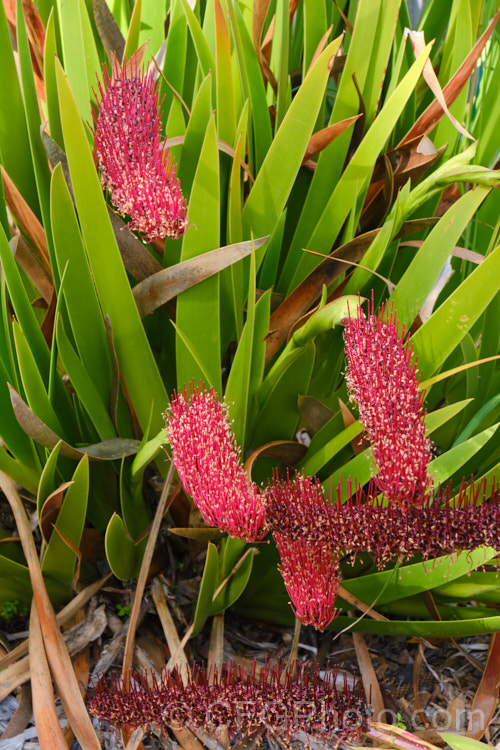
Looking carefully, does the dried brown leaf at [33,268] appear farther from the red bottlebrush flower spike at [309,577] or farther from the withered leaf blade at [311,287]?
the red bottlebrush flower spike at [309,577]

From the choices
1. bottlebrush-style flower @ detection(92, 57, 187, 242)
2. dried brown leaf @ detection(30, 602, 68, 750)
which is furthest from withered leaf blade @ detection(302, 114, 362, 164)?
dried brown leaf @ detection(30, 602, 68, 750)

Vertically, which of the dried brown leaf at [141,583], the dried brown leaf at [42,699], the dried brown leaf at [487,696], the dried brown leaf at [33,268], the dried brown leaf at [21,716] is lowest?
the dried brown leaf at [487,696]

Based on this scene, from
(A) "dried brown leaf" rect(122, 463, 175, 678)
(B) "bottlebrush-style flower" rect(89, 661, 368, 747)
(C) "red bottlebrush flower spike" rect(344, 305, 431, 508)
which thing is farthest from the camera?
(A) "dried brown leaf" rect(122, 463, 175, 678)

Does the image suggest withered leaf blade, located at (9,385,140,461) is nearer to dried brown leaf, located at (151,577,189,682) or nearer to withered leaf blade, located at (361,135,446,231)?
dried brown leaf, located at (151,577,189,682)

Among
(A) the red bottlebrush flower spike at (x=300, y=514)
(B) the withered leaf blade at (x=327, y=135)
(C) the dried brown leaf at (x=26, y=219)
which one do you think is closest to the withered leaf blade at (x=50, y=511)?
(A) the red bottlebrush flower spike at (x=300, y=514)

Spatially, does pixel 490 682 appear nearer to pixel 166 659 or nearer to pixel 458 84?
pixel 166 659

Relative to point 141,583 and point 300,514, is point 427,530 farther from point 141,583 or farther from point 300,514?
point 141,583
